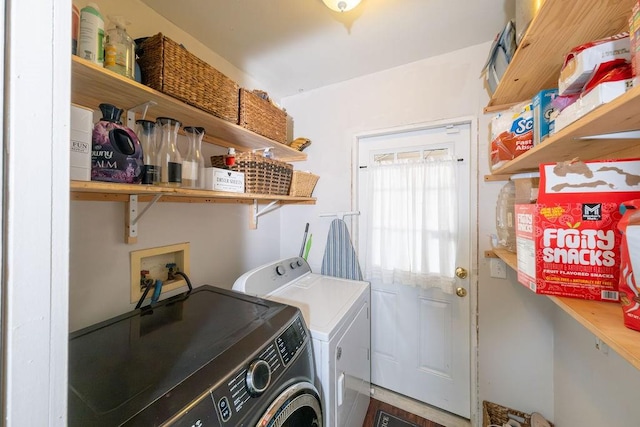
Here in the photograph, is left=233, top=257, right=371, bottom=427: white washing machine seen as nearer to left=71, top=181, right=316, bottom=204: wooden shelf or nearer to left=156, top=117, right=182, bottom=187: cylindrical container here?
left=71, top=181, right=316, bottom=204: wooden shelf

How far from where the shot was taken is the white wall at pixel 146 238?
959 millimetres

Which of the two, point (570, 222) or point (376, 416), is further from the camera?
point (376, 416)

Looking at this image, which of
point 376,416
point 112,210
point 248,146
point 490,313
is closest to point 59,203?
point 112,210

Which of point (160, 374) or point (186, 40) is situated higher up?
point (186, 40)

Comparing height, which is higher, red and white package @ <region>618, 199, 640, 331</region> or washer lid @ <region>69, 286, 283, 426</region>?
red and white package @ <region>618, 199, 640, 331</region>

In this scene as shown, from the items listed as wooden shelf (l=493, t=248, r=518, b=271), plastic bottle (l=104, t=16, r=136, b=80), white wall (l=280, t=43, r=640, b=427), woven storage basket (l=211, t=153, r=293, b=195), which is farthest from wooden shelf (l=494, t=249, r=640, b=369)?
plastic bottle (l=104, t=16, r=136, b=80)

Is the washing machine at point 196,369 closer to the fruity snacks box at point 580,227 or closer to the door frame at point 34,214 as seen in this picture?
the door frame at point 34,214

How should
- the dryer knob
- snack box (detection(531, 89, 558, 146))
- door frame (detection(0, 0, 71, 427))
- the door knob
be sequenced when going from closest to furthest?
door frame (detection(0, 0, 71, 427)) < the dryer knob < snack box (detection(531, 89, 558, 146)) < the door knob

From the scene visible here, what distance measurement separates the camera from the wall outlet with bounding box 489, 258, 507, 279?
4.66 ft

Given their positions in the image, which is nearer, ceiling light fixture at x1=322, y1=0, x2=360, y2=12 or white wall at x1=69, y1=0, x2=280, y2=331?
white wall at x1=69, y1=0, x2=280, y2=331

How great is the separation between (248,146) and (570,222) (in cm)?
167

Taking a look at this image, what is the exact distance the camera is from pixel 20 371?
0.27 m

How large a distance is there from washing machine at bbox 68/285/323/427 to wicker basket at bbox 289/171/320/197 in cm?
86

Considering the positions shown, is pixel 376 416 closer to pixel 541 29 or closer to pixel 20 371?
pixel 20 371
